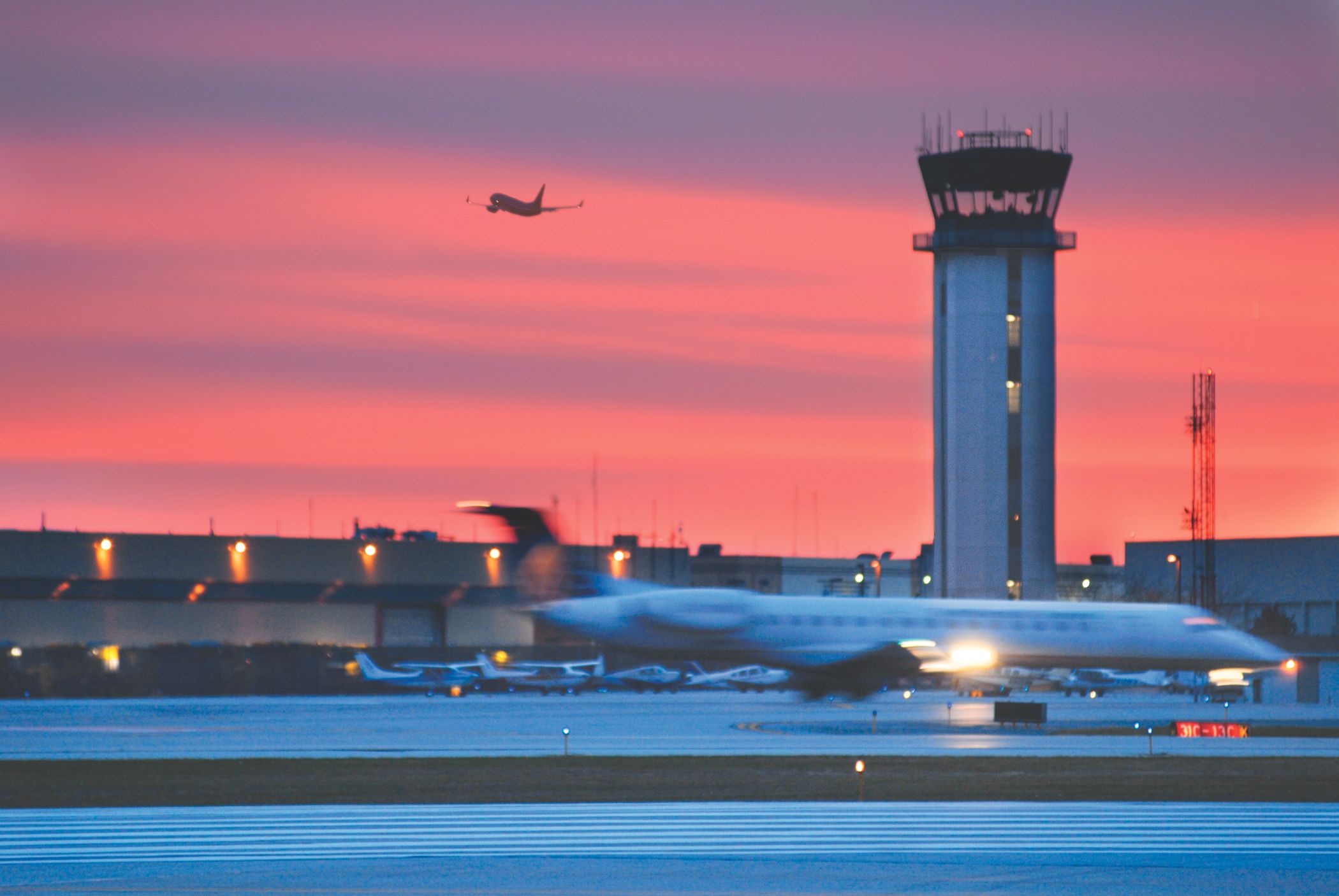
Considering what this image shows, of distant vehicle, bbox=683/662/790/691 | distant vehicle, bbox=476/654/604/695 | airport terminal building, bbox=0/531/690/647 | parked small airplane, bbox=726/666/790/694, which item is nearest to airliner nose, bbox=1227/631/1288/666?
distant vehicle, bbox=683/662/790/691

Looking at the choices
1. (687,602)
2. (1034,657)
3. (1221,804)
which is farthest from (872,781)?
(1034,657)

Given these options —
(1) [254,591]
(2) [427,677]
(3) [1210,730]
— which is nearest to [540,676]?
(2) [427,677]

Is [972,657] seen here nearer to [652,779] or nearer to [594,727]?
[594,727]

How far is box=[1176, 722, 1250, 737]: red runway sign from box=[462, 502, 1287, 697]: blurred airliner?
30.0ft

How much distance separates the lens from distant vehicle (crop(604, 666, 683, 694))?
8538cm

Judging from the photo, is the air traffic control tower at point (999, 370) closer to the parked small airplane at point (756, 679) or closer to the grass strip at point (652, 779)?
the parked small airplane at point (756, 679)

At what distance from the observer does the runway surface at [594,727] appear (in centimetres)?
4219

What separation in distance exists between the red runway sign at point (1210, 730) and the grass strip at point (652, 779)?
9.82m

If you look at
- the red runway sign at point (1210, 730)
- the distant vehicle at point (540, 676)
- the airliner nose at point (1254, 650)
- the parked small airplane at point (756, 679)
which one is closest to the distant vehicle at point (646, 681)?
the distant vehicle at point (540, 676)

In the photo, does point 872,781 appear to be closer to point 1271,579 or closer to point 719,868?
point 719,868

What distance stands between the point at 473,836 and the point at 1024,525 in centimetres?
8391

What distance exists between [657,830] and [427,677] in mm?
59121

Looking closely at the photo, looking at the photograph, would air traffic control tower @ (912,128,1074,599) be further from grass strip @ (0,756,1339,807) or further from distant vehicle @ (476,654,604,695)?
grass strip @ (0,756,1339,807)

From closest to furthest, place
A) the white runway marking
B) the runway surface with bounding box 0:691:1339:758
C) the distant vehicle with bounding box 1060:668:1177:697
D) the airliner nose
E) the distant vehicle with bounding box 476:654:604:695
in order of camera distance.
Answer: the white runway marking
the runway surface with bounding box 0:691:1339:758
the airliner nose
the distant vehicle with bounding box 476:654:604:695
the distant vehicle with bounding box 1060:668:1177:697
